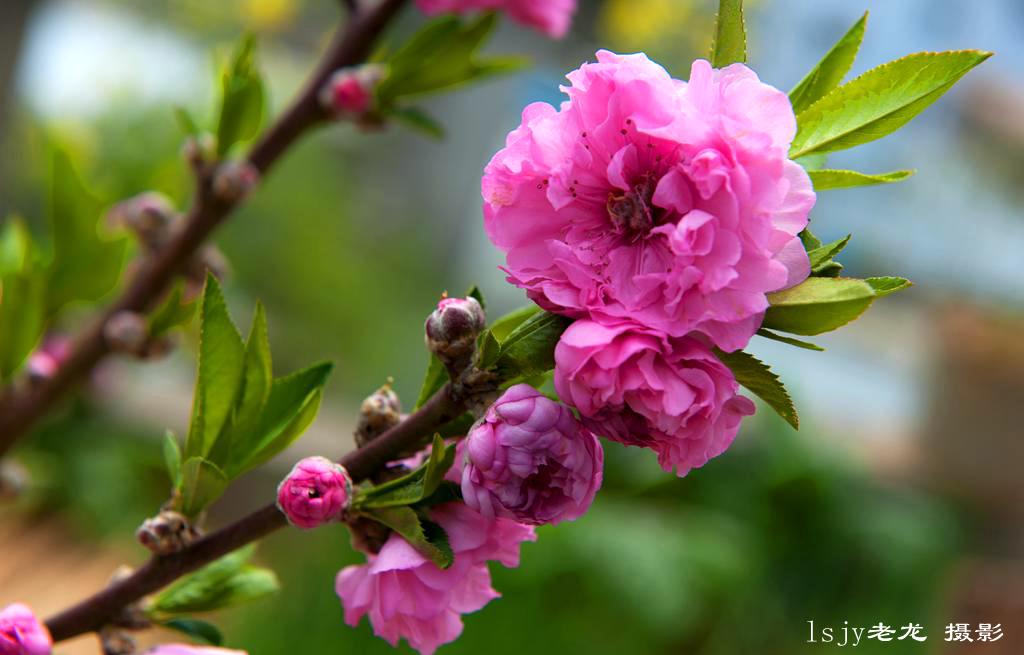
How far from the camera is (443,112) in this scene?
289cm

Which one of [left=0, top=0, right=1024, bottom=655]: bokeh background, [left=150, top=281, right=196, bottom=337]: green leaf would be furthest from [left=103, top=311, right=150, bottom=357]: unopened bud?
[left=0, top=0, right=1024, bottom=655]: bokeh background

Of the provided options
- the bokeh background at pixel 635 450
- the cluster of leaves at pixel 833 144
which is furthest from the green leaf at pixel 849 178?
the bokeh background at pixel 635 450

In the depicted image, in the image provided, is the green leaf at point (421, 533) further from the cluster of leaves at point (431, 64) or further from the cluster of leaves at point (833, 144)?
the cluster of leaves at point (431, 64)

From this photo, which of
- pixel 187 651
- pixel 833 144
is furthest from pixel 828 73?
pixel 187 651

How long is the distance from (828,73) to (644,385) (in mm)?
131

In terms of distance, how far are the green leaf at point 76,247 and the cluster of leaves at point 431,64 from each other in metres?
0.17

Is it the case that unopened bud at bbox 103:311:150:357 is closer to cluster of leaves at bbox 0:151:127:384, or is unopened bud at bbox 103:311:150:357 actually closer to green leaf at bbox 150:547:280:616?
cluster of leaves at bbox 0:151:127:384

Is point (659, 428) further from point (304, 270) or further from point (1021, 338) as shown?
point (304, 270)

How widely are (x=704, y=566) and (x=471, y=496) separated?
48.3 inches

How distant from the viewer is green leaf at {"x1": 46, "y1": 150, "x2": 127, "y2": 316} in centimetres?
52

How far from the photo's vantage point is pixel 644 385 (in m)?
0.21

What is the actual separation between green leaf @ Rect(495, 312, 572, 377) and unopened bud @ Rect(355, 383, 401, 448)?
0.18ft

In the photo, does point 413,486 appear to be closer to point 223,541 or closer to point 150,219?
point 223,541

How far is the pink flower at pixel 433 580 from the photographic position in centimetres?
25
